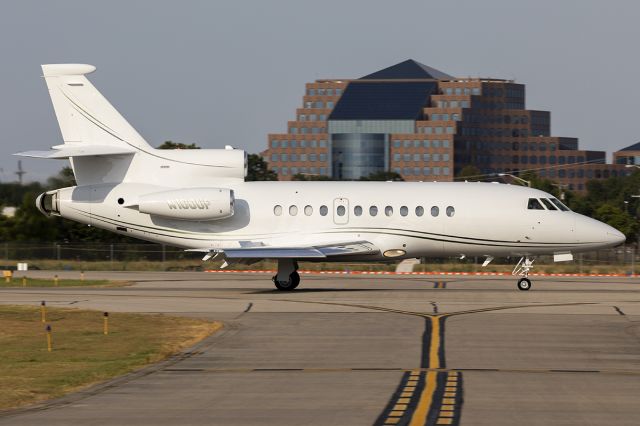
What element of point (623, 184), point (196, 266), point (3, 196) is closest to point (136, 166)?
point (196, 266)

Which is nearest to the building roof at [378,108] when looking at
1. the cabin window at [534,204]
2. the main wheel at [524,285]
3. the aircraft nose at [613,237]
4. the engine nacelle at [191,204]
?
the cabin window at [534,204]

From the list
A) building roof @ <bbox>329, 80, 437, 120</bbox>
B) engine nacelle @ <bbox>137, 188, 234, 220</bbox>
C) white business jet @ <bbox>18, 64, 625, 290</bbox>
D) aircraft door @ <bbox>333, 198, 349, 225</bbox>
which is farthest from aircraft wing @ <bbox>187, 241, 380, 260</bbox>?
building roof @ <bbox>329, 80, 437, 120</bbox>

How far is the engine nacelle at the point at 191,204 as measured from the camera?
129 ft

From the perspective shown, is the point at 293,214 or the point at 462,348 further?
the point at 293,214

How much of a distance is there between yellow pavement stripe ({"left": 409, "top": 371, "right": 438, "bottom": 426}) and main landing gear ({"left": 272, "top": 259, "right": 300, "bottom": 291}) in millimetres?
19751

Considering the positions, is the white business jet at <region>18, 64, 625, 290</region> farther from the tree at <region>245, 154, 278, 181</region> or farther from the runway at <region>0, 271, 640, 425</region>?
the tree at <region>245, 154, 278, 181</region>

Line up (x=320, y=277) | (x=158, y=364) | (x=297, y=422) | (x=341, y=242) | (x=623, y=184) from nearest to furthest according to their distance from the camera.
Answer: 1. (x=297, y=422)
2. (x=158, y=364)
3. (x=341, y=242)
4. (x=320, y=277)
5. (x=623, y=184)

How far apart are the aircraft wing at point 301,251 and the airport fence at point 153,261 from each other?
18068 millimetres

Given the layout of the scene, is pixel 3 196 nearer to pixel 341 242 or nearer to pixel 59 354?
pixel 341 242

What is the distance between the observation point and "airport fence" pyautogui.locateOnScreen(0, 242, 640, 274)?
5859cm

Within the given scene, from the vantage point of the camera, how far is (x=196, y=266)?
58.0 metres

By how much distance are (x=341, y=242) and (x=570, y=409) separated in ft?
78.7

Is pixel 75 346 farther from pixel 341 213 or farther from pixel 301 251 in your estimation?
pixel 341 213

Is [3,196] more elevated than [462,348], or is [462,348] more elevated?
[3,196]
